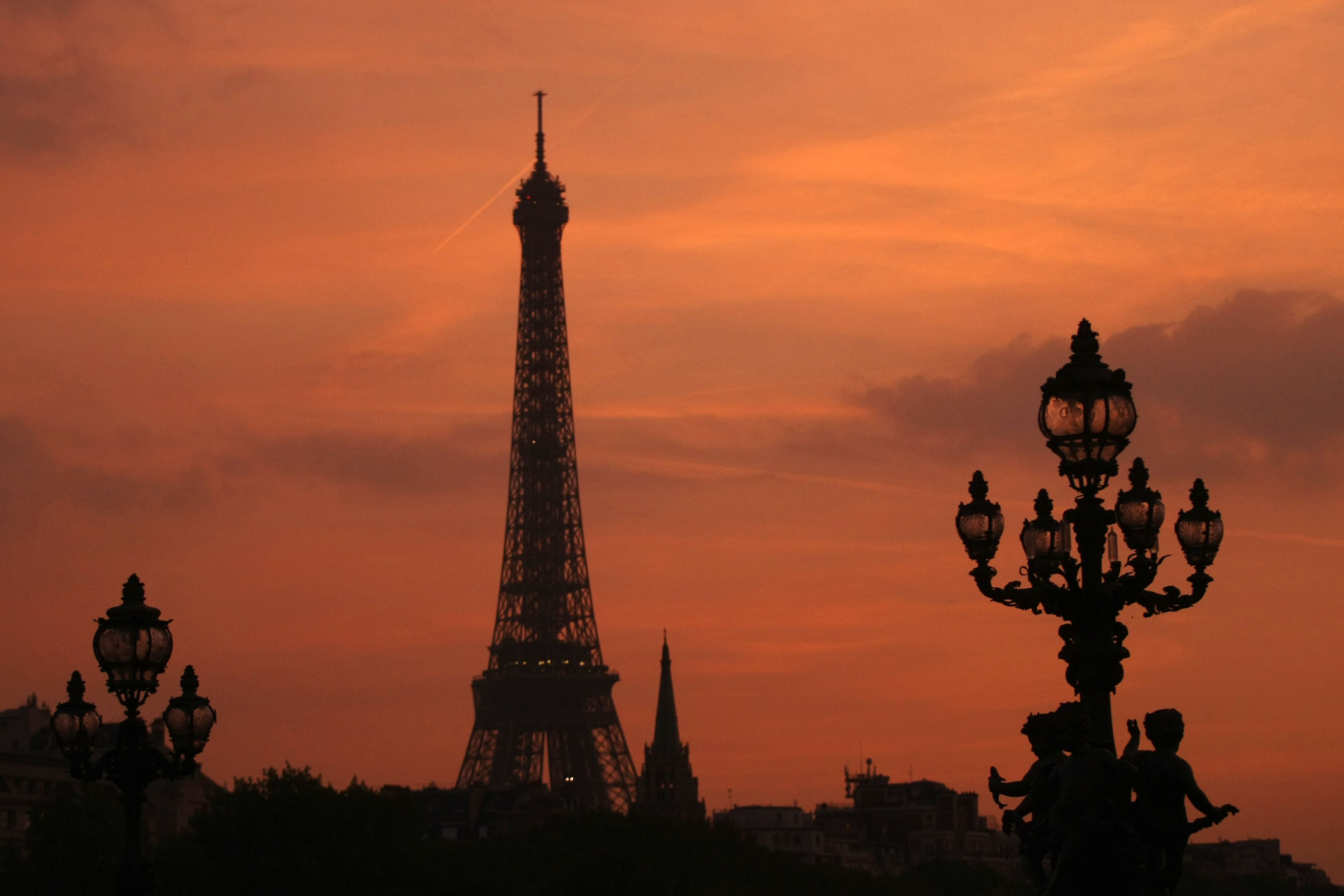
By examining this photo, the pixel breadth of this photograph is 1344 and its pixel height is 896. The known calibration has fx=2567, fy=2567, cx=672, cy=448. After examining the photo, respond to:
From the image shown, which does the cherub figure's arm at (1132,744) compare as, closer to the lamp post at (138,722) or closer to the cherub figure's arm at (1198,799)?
the cherub figure's arm at (1198,799)

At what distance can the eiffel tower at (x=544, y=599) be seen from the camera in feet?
544

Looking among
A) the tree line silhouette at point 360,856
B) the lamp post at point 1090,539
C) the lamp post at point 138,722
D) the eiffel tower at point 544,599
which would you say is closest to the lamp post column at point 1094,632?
the lamp post at point 1090,539

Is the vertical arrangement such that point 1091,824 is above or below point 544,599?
below

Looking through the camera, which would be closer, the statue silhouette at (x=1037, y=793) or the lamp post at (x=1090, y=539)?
the statue silhouette at (x=1037, y=793)

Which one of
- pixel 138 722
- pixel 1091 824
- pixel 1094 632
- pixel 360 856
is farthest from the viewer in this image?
pixel 360 856

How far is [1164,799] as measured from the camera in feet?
70.1

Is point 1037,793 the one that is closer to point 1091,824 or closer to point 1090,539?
point 1091,824

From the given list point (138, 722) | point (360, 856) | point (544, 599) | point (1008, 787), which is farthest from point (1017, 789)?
point (544, 599)

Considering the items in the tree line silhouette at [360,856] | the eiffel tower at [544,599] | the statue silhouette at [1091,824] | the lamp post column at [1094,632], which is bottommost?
the statue silhouette at [1091,824]

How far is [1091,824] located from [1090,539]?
6.06m

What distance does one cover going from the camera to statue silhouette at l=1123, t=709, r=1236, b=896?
2106 centimetres

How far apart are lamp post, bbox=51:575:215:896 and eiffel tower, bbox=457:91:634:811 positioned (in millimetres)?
134405

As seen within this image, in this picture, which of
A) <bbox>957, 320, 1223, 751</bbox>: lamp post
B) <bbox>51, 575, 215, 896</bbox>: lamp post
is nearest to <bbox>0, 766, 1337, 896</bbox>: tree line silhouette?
<bbox>51, 575, 215, 896</bbox>: lamp post

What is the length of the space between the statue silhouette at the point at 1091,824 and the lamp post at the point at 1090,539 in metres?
4.21
